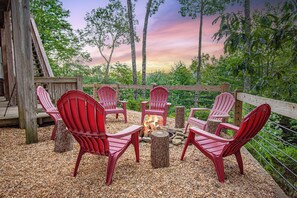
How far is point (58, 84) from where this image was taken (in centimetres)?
414

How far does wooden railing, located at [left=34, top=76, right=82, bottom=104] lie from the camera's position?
4.00m

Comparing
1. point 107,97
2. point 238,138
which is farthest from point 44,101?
point 238,138

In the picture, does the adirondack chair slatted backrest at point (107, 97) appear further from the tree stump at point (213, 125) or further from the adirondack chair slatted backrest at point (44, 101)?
the tree stump at point (213, 125)

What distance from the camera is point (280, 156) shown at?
3.76 meters

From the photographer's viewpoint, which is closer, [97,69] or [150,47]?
[150,47]

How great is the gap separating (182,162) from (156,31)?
906 cm

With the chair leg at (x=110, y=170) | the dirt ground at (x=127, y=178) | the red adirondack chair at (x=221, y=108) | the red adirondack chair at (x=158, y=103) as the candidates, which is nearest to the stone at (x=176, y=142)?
the dirt ground at (x=127, y=178)

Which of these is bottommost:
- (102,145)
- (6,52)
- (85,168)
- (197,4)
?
(85,168)

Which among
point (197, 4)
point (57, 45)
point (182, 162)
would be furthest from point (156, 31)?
point (182, 162)

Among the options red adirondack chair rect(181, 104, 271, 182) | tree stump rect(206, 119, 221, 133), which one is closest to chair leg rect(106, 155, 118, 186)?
red adirondack chair rect(181, 104, 271, 182)

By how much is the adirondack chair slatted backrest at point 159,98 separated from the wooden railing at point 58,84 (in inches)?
68.7

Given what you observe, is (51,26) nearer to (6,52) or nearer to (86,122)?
(6,52)

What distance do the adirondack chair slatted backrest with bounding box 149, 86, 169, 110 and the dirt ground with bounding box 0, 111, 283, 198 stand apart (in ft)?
5.61

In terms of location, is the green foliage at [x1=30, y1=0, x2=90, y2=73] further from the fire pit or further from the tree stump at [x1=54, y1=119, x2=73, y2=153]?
the fire pit
